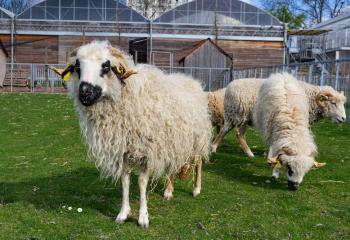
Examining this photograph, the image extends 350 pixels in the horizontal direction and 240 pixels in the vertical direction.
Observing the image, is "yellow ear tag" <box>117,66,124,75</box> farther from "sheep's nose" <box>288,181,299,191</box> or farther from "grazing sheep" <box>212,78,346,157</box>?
"grazing sheep" <box>212,78,346,157</box>

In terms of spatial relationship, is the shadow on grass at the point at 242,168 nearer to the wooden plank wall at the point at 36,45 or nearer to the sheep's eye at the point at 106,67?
the sheep's eye at the point at 106,67

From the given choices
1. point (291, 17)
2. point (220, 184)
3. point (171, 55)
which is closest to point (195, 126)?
point (220, 184)

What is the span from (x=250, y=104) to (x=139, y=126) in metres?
5.31

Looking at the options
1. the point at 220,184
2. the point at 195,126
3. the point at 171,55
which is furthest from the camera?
the point at 171,55

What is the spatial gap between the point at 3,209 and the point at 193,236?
243 cm

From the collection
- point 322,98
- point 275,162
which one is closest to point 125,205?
point 275,162

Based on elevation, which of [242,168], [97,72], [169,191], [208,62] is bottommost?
[242,168]

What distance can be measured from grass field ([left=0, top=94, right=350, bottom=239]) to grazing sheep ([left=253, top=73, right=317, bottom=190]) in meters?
0.42

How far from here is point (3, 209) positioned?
19.6 feet

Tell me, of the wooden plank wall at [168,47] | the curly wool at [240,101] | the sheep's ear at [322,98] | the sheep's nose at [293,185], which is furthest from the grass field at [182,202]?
the wooden plank wall at [168,47]

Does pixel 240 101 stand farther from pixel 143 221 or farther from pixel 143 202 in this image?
pixel 143 221

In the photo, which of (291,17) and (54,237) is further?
(291,17)

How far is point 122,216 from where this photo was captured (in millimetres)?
5684

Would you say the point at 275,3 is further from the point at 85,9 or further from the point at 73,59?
the point at 73,59
